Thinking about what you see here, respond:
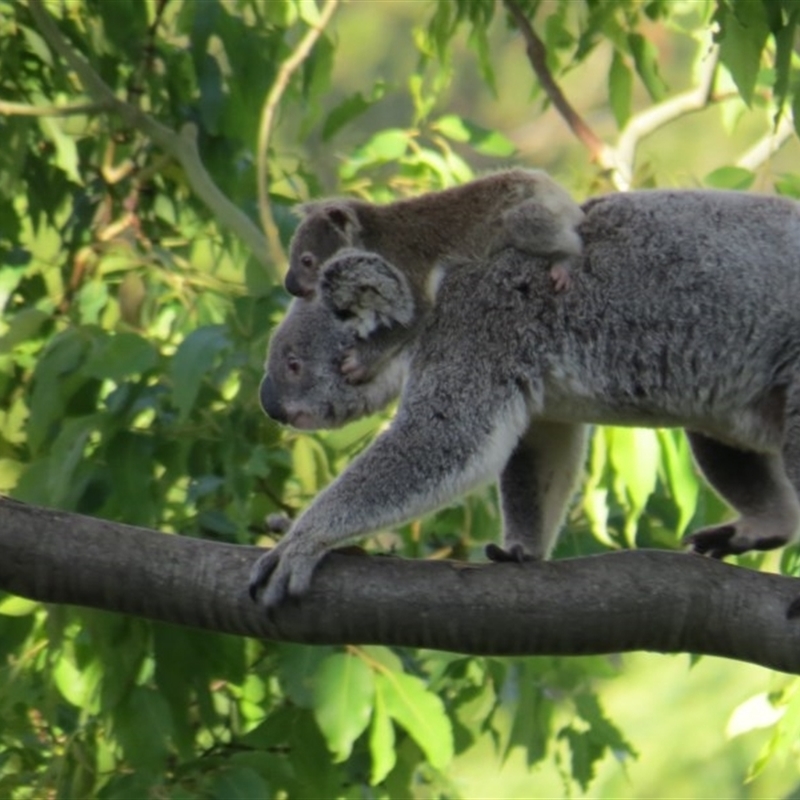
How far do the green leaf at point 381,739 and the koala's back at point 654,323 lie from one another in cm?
66

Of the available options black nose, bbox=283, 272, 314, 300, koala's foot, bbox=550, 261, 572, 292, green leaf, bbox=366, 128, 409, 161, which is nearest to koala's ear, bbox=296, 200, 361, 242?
black nose, bbox=283, 272, 314, 300

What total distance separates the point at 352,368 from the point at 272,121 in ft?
3.42

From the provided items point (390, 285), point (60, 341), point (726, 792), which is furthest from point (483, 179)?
point (726, 792)

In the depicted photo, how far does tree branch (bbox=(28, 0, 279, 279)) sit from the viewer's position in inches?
157

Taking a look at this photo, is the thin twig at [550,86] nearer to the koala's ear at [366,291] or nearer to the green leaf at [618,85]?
the green leaf at [618,85]

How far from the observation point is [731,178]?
392cm

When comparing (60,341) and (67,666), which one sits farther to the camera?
(67,666)

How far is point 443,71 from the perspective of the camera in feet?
13.9

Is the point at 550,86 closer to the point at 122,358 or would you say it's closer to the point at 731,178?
the point at 731,178

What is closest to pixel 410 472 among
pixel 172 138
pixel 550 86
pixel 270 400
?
pixel 270 400

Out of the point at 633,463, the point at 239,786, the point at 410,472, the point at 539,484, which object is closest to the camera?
the point at 410,472

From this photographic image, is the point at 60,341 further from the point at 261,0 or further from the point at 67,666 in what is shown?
the point at 261,0

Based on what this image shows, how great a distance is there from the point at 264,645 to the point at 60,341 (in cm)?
88

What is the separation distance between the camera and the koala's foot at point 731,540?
3361 millimetres
